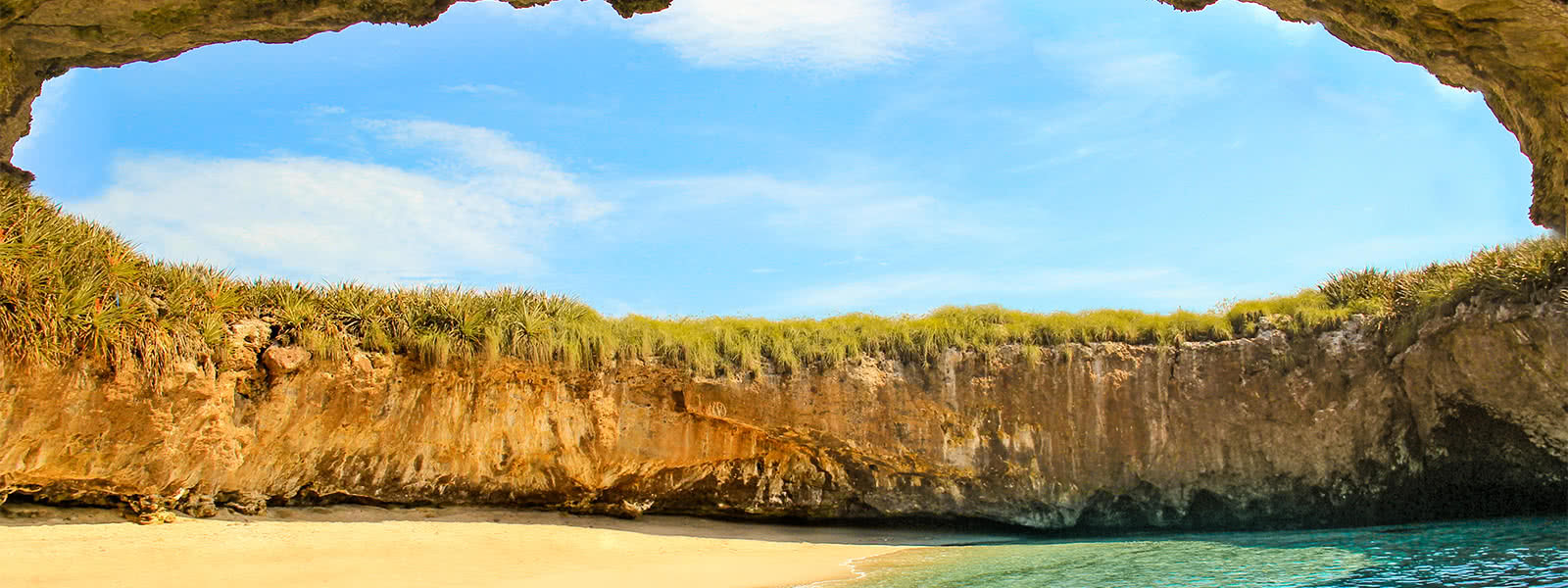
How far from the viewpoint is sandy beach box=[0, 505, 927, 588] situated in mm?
8234

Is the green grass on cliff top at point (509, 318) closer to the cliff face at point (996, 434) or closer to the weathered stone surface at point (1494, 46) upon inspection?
the cliff face at point (996, 434)

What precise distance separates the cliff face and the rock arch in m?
3.01

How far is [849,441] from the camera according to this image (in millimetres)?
12625

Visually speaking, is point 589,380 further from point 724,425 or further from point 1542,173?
point 1542,173

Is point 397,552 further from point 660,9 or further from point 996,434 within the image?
point 996,434

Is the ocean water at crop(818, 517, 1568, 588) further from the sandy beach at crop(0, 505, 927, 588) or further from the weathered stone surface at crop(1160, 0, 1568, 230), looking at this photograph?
the weathered stone surface at crop(1160, 0, 1568, 230)

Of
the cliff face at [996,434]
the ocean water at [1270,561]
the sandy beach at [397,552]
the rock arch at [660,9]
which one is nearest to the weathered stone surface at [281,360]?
the cliff face at [996,434]

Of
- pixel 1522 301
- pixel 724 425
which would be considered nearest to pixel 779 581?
pixel 724 425

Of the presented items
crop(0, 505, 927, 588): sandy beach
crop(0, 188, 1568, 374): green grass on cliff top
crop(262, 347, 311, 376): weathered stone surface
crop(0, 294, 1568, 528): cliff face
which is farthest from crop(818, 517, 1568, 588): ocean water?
crop(262, 347, 311, 376): weathered stone surface

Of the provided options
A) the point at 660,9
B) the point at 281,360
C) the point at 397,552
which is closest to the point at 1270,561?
the point at 660,9

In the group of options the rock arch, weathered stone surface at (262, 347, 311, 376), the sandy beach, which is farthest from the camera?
weathered stone surface at (262, 347, 311, 376)

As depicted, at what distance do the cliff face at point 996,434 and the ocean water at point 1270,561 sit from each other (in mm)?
953

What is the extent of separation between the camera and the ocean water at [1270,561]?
795 cm

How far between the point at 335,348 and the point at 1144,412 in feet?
34.1
